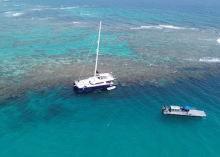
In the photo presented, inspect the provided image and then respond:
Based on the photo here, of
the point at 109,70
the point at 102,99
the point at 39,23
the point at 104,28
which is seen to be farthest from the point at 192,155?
the point at 39,23

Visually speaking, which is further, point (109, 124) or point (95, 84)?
point (95, 84)

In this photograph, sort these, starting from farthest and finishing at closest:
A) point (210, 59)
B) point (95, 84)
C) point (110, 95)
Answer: point (210, 59), point (95, 84), point (110, 95)

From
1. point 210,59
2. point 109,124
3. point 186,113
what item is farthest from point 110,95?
point 210,59

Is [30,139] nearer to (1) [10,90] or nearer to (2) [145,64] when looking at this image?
(1) [10,90]

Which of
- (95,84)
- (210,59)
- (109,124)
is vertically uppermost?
(210,59)

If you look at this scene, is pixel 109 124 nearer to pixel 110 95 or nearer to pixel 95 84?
pixel 110 95

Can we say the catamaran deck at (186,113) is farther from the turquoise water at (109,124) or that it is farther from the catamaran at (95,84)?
the catamaran at (95,84)

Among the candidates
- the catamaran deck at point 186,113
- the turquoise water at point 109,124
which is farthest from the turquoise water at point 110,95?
the catamaran deck at point 186,113

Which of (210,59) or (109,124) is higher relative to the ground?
(210,59)
